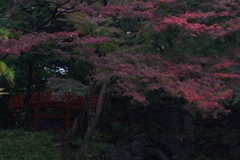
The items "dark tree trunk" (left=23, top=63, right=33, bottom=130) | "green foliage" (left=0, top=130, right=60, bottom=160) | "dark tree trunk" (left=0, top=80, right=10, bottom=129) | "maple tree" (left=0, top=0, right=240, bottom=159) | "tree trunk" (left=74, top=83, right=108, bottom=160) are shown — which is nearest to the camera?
"maple tree" (left=0, top=0, right=240, bottom=159)

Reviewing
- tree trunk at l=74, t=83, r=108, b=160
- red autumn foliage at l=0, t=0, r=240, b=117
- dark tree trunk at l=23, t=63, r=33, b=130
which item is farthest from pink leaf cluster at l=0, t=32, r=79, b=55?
dark tree trunk at l=23, t=63, r=33, b=130

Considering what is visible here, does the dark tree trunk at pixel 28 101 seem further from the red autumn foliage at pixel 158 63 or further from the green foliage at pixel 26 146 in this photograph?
the red autumn foliage at pixel 158 63

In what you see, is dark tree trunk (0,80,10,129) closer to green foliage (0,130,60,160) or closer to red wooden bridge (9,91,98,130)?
red wooden bridge (9,91,98,130)

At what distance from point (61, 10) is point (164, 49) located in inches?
90.5

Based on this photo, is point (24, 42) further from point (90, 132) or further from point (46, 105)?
point (46, 105)

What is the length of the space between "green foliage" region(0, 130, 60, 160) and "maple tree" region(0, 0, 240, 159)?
157 centimetres

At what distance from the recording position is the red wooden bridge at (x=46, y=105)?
1459 cm

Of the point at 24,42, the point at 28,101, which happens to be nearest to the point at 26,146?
the point at 28,101

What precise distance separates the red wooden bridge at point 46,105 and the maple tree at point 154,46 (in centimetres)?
397

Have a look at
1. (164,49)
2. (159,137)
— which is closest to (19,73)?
(159,137)

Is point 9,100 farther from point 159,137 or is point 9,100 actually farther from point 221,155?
point 221,155

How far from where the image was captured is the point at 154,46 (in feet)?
34.3

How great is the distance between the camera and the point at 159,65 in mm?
9570

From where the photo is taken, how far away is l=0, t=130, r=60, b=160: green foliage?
450 inches
